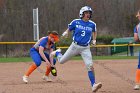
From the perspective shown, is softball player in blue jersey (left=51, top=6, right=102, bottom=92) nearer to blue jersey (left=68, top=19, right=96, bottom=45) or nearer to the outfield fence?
blue jersey (left=68, top=19, right=96, bottom=45)

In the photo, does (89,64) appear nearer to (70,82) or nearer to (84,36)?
(84,36)

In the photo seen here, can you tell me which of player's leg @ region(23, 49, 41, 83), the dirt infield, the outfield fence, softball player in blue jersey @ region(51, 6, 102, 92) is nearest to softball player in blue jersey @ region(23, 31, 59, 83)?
player's leg @ region(23, 49, 41, 83)

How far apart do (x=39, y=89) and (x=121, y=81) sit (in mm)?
2847

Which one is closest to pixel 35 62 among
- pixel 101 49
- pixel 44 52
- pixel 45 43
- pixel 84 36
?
pixel 44 52

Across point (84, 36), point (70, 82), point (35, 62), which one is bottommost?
point (70, 82)

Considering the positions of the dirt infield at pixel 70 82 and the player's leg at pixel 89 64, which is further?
the dirt infield at pixel 70 82

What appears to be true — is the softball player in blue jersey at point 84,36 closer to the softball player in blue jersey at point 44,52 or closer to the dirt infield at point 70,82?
the dirt infield at point 70,82

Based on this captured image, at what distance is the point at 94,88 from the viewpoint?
10.3 m

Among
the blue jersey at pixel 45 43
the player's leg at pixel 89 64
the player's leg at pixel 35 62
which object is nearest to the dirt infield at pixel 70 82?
the player's leg at pixel 35 62

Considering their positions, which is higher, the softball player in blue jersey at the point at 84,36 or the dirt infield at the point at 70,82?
the softball player in blue jersey at the point at 84,36

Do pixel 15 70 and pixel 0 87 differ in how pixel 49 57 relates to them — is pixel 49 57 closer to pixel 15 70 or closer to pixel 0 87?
pixel 0 87

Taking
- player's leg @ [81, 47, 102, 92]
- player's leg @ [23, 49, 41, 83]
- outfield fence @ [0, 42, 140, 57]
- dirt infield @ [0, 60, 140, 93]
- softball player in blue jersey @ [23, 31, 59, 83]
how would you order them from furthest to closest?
outfield fence @ [0, 42, 140, 57] < player's leg @ [23, 49, 41, 83] < softball player in blue jersey @ [23, 31, 59, 83] < dirt infield @ [0, 60, 140, 93] < player's leg @ [81, 47, 102, 92]

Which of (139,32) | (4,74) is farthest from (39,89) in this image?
(4,74)

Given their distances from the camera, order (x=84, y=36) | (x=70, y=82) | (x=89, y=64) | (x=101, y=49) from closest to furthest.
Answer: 1. (x=89, y=64)
2. (x=84, y=36)
3. (x=70, y=82)
4. (x=101, y=49)
